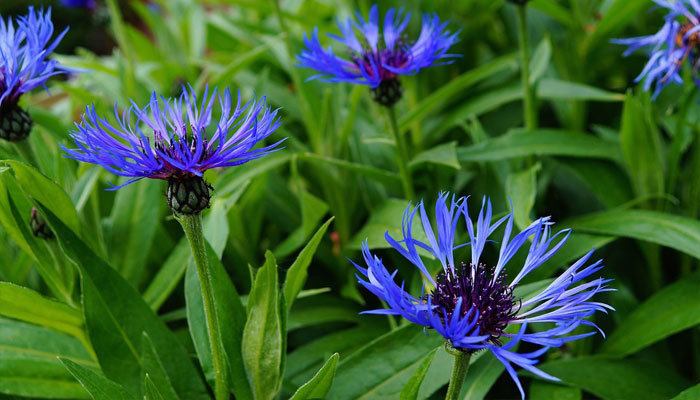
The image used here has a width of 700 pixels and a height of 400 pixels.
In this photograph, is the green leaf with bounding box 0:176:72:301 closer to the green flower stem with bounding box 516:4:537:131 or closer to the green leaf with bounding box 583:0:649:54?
the green flower stem with bounding box 516:4:537:131

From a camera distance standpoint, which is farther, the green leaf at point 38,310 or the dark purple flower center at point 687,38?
the dark purple flower center at point 687,38

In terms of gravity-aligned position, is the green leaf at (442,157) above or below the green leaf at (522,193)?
above

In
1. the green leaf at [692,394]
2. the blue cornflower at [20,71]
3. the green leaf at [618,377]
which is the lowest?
the green leaf at [618,377]

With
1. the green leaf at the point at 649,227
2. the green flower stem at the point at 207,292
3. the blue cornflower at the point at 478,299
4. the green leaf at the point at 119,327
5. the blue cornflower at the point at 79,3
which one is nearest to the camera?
the blue cornflower at the point at 478,299

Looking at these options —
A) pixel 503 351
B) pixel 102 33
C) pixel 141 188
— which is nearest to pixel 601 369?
pixel 503 351

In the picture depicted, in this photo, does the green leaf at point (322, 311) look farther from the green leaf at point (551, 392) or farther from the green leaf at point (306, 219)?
the green leaf at point (551, 392)

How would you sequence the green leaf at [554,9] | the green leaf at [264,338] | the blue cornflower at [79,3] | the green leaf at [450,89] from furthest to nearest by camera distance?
the blue cornflower at [79,3] → the green leaf at [554,9] → the green leaf at [450,89] → the green leaf at [264,338]

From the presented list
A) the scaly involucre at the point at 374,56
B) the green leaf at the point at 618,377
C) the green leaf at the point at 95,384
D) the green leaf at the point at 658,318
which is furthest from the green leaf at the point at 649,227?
the green leaf at the point at 95,384
